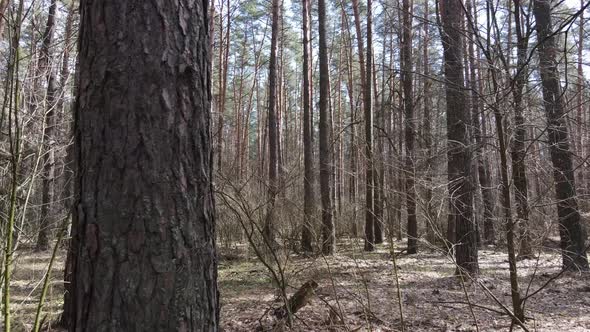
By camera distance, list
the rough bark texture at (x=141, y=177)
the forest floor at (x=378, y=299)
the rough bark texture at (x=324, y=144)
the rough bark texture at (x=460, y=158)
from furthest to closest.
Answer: the rough bark texture at (x=324, y=144), the rough bark texture at (x=460, y=158), the forest floor at (x=378, y=299), the rough bark texture at (x=141, y=177)

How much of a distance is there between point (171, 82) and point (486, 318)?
443 centimetres

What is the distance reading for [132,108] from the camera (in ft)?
4.30

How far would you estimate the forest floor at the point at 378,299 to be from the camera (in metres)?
3.88

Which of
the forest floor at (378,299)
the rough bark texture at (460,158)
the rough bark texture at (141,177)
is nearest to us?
the rough bark texture at (141,177)

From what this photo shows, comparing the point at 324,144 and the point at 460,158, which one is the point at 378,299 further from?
the point at 324,144

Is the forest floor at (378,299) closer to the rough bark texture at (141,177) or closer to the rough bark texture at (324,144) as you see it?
the rough bark texture at (324,144)

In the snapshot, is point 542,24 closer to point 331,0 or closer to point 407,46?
point 407,46

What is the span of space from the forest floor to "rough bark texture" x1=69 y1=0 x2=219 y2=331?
1706mm

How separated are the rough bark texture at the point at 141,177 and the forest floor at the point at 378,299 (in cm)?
171

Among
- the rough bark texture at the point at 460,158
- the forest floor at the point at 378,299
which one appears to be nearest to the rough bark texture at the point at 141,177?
the forest floor at the point at 378,299

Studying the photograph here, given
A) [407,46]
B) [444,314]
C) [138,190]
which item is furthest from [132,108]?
[407,46]

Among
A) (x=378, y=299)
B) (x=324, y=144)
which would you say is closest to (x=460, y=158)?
(x=378, y=299)

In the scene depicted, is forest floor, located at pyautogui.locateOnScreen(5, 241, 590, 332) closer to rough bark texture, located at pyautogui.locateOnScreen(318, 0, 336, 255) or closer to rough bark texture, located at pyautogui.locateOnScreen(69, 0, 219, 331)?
rough bark texture, located at pyautogui.locateOnScreen(318, 0, 336, 255)

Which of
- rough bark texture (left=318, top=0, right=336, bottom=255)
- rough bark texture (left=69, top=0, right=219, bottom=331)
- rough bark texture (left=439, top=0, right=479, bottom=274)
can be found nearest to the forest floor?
rough bark texture (left=439, top=0, right=479, bottom=274)
